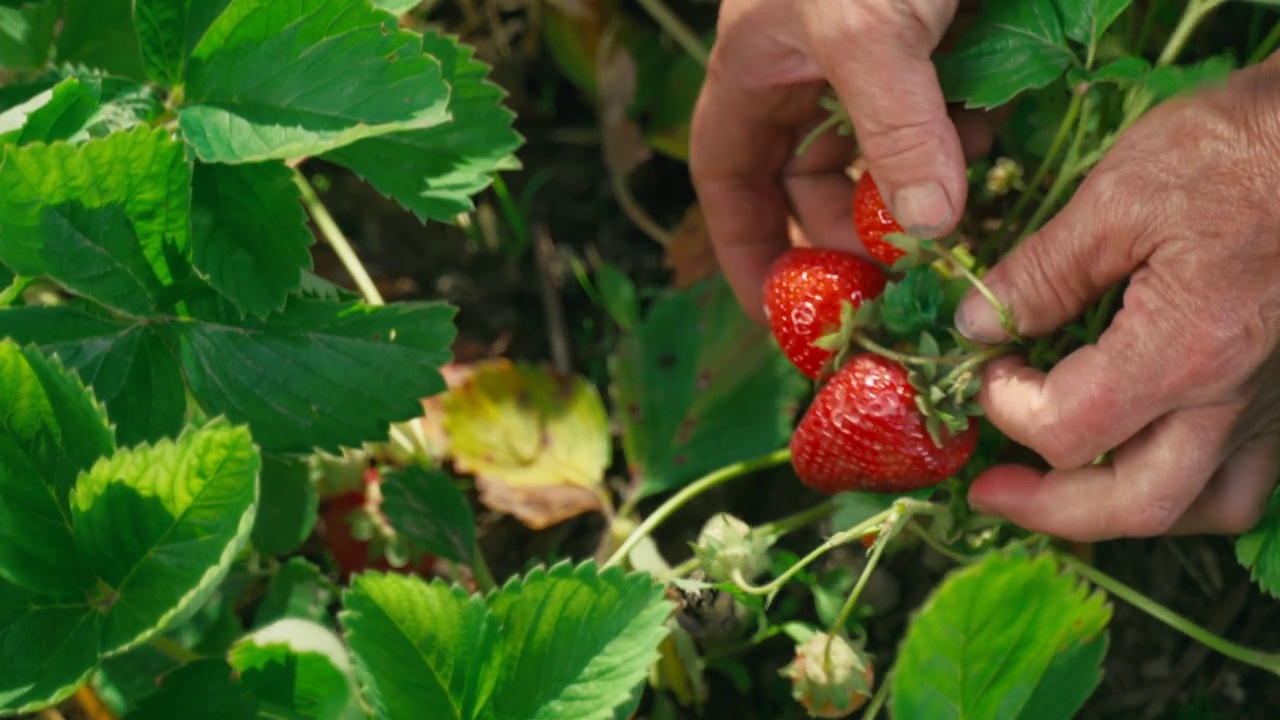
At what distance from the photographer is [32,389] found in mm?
879

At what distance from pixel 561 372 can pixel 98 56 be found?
0.64 metres

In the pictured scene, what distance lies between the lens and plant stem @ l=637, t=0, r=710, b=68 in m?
1.49

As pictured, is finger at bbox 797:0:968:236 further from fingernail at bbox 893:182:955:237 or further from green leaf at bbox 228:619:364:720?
green leaf at bbox 228:619:364:720

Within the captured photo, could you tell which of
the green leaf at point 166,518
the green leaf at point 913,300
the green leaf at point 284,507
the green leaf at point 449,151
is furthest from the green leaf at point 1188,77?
the green leaf at point 284,507

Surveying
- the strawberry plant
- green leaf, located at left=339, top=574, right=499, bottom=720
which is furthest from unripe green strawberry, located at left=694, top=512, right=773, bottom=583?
green leaf, located at left=339, top=574, right=499, bottom=720

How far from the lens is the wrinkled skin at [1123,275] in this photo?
84cm

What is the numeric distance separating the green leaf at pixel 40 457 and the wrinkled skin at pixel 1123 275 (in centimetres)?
66

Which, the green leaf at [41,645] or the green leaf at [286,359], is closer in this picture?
the green leaf at [41,645]

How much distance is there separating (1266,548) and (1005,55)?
1.54 feet

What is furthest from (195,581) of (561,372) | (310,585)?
(561,372)

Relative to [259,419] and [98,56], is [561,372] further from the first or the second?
[98,56]

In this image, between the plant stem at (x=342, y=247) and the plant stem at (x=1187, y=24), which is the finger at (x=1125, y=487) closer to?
the plant stem at (x=1187, y=24)

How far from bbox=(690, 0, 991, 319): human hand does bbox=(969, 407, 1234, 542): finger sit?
0.26 metres

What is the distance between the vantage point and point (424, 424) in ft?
4.64
